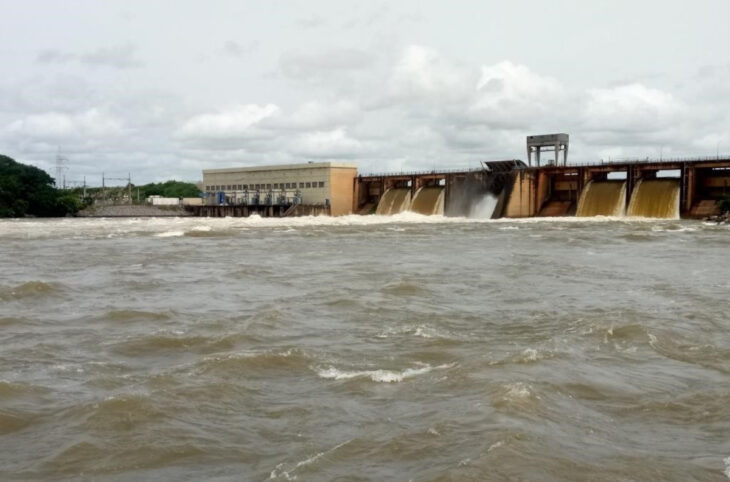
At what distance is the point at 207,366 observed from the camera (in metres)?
10.4

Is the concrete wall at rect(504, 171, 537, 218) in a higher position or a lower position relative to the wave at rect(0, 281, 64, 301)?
higher

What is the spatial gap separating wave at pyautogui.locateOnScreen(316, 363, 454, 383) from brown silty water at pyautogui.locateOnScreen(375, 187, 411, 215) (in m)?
57.2

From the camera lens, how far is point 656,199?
168 ft

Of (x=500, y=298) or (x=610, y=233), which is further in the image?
(x=610, y=233)

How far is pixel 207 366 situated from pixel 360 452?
157 inches

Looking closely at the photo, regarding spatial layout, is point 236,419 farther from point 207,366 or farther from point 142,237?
point 142,237

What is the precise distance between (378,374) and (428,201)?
56.6 metres

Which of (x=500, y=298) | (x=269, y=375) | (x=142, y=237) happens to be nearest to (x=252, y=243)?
(x=142, y=237)

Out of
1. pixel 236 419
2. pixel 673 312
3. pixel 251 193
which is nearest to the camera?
pixel 236 419

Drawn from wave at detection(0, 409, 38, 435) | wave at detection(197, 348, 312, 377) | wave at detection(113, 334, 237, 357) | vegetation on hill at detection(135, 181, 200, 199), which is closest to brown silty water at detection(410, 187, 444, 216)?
wave at detection(113, 334, 237, 357)

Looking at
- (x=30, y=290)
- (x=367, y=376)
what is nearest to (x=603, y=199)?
(x=30, y=290)

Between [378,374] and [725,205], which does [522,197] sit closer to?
[725,205]

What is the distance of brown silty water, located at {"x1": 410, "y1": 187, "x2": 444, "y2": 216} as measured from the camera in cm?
6481

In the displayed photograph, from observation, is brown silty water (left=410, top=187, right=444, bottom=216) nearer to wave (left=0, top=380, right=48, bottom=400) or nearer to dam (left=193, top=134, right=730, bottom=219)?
dam (left=193, top=134, right=730, bottom=219)
